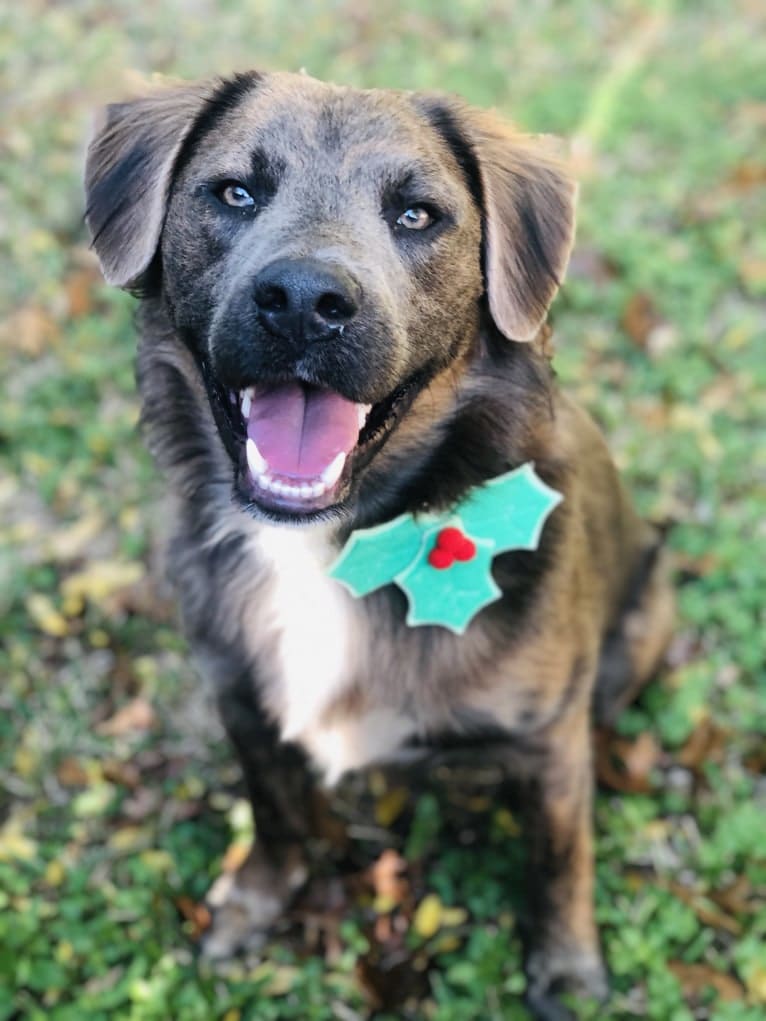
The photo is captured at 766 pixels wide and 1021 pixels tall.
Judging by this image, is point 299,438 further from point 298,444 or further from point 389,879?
point 389,879

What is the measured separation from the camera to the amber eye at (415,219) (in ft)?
7.79

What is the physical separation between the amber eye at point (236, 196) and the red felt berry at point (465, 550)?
2.85 ft

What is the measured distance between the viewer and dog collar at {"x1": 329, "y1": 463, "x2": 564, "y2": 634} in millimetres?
2594

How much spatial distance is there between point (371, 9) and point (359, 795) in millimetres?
5296

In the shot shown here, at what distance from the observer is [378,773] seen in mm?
3539

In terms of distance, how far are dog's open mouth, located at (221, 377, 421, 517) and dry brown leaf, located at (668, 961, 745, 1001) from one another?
174 cm

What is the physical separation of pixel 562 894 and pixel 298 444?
1.52 m

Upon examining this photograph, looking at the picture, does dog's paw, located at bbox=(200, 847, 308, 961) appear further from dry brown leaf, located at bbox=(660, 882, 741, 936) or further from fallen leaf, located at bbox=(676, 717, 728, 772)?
fallen leaf, located at bbox=(676, 717, 728, 772)

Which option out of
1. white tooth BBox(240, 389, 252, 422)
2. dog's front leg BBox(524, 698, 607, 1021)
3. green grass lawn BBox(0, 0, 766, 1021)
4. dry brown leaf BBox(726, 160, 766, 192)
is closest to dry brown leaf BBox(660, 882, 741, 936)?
green grass lawn BBox(0, 0, 766, 1021)

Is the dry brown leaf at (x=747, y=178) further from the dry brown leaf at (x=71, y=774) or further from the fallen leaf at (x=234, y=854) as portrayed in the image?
the dry brown leaf at (x=71, y=774)

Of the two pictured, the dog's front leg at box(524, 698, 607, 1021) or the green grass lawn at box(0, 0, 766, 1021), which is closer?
the dog's front leg at box(524, 698, 607, 1021)

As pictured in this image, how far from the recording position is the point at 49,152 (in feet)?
19.3

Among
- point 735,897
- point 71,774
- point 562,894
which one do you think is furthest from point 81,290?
point 735,897

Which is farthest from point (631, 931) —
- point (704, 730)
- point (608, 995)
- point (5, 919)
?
point (5, 919)
